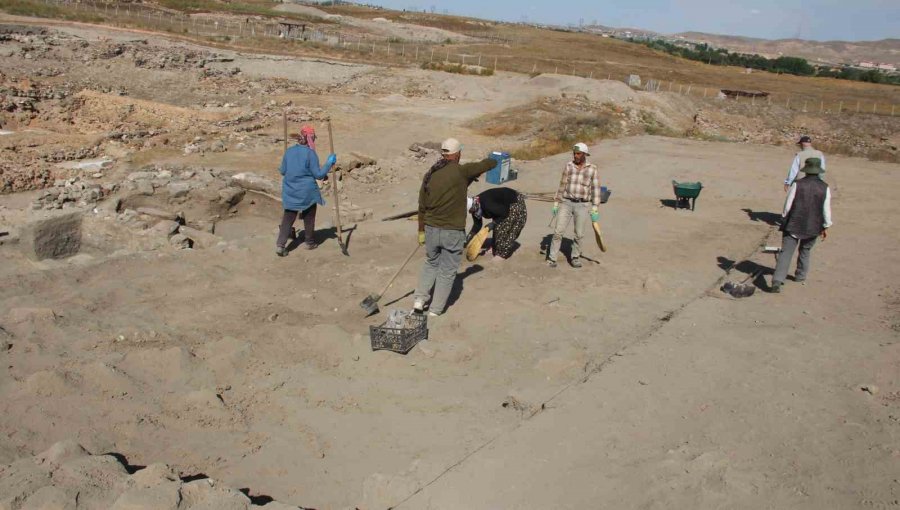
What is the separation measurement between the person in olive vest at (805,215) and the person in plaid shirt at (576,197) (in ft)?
7.07

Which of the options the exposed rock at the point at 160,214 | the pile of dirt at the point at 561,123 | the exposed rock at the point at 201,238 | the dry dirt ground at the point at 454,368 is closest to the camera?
the dry dirt ground at the point at 454,368

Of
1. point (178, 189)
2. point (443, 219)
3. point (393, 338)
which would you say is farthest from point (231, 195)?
point (393, 338)

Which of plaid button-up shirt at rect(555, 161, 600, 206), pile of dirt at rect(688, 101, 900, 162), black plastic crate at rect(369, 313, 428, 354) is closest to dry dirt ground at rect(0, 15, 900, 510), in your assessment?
black plastic crate at rect(369, 313, 428, 354)

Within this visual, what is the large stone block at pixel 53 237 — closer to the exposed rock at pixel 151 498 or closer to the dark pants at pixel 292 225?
the dark pants at pixel 292 225

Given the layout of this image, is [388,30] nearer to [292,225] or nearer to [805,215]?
[292,225]

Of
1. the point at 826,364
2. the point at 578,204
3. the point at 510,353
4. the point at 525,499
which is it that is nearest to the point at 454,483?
the point at 525,499

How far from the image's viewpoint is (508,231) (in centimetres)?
918

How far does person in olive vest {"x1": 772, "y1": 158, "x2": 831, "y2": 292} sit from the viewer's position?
7988mm

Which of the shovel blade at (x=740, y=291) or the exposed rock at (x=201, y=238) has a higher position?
the shovel blade at (x=740, y=291)

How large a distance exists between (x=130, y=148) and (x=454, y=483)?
14278mm

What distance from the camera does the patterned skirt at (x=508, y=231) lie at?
9141mm

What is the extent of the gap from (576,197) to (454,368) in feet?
10.9

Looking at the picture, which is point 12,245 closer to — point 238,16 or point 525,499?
point 525,499

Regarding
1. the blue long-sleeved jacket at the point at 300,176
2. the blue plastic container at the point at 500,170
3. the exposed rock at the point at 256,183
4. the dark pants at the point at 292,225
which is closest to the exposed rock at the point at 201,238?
the dark pants at the point at 292,225
